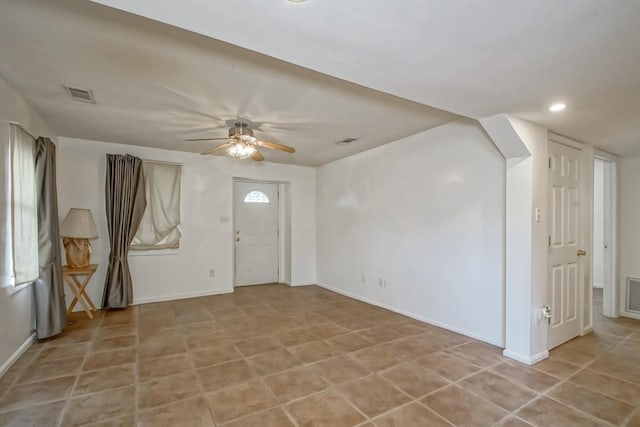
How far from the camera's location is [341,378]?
2.54m

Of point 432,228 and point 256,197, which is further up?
point 256,197

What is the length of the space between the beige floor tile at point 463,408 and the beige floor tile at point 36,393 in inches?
105

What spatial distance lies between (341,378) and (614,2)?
2749 mm

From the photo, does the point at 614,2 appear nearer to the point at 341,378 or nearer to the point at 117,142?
the point at 341,378

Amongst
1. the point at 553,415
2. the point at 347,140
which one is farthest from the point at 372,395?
the point at 347,140

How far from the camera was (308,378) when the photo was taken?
2.54 meters

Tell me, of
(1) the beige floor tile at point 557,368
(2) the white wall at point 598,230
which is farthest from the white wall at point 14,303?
(2) the white wall at point 598,230

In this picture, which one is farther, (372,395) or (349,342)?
(349,342)

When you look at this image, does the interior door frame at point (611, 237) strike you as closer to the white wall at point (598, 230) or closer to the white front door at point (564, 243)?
the white front door at point (564, 243)

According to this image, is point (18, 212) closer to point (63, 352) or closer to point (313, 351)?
point (63, 352)

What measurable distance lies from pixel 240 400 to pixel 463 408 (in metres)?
1.55

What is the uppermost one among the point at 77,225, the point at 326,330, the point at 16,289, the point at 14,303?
the point at 77,225

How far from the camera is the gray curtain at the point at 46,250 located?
10.6 feet

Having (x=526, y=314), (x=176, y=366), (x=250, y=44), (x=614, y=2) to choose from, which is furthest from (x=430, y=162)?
(x=176, y=366)
